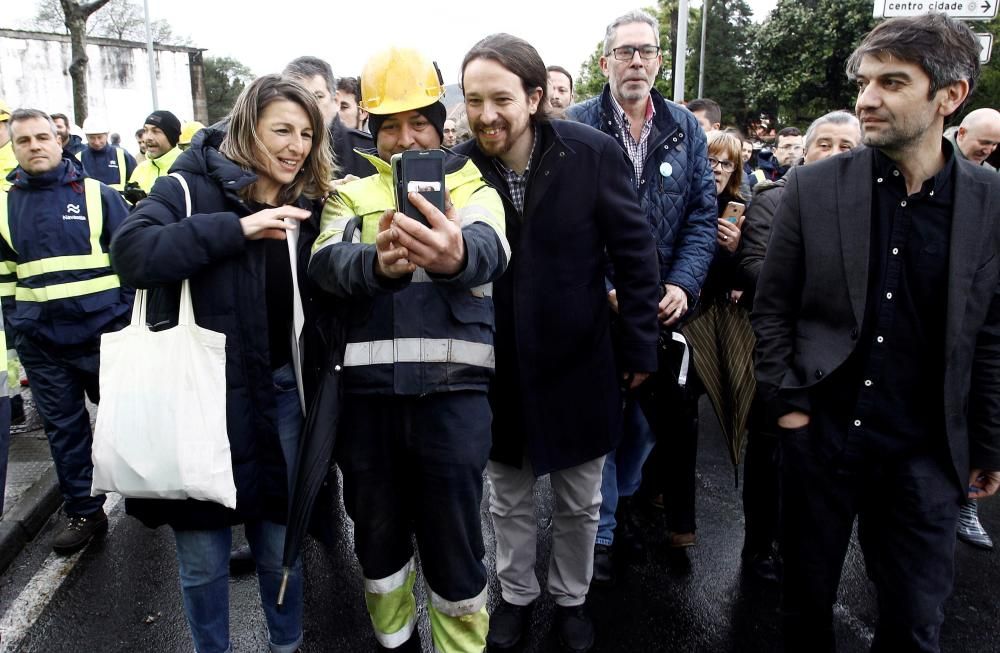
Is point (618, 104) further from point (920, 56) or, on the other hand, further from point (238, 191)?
point (238, 191)

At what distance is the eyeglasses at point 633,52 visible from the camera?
10.4ft

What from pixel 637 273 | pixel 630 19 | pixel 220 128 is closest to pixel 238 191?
pixel 220 128

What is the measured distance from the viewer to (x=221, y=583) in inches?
94.3

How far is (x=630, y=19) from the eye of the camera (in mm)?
3275

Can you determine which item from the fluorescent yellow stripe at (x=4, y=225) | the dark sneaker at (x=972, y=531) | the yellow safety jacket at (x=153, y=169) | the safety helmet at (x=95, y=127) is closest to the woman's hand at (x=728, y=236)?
the dark sneaker at (x=972, y=531)

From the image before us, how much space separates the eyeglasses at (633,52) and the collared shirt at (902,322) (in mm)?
1332

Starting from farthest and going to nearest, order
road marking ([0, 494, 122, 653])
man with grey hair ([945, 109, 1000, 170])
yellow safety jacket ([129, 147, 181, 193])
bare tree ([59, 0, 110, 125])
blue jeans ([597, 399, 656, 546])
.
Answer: bare tree ([59, 0, 110, 125]) → yellow safety jacket ([129, 147, 181, 193]) → man with grey hair ([945, 109, 1000, 170]) → blue jeans ([597, 399, 656, 546]) → road marking ([0, 494, 122, 653])

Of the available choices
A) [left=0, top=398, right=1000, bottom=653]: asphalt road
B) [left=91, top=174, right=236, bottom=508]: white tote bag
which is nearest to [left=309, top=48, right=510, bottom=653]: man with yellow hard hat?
[left=91, top=174, right=236, bottom=508]: white tote bag

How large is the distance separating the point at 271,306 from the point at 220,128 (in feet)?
2.18

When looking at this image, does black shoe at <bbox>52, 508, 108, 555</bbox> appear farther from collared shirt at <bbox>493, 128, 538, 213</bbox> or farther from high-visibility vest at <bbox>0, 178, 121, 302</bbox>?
collared shirt at <bbox>493, 128, 538, 213</bbox>

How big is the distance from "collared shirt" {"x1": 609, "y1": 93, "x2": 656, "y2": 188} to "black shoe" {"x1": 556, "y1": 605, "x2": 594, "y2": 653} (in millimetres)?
1885

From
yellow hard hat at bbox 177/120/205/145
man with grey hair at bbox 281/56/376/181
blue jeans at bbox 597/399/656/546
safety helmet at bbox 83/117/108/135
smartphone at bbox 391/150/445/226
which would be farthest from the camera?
safety helmet at bbox 83/117/108/135

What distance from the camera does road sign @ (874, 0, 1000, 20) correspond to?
5855mm

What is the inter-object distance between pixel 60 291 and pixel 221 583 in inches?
85.7
